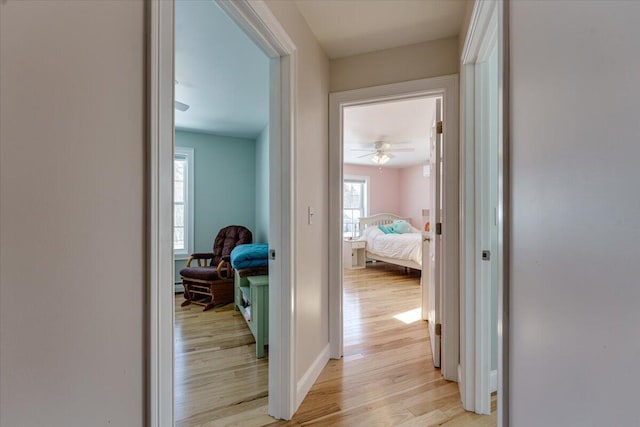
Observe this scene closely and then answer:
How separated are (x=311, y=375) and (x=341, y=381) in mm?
234

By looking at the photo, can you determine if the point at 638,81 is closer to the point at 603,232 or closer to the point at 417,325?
the point at 603,232

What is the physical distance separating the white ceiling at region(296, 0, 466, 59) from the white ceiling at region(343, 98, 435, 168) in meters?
0.68

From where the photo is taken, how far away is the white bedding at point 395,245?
5086mm

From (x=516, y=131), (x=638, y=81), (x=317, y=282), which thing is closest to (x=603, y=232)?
(x=638, y=81)

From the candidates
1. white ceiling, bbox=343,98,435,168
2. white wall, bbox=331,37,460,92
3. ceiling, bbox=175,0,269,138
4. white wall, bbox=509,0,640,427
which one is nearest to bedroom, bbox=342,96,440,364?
white ceiling, bbox=343,98,435,168

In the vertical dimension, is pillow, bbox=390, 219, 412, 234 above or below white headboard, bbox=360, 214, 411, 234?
below

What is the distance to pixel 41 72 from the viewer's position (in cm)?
55

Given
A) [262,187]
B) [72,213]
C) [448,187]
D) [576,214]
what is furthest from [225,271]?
[576,214]

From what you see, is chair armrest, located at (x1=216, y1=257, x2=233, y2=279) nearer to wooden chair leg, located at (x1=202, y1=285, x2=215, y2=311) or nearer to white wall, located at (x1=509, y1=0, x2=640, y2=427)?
wooden chair leg, located at (x1=202, y1=285, x2=215, y2=311)

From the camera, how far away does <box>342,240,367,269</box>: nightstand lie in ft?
20.1

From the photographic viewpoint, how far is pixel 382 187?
7832 millimetres

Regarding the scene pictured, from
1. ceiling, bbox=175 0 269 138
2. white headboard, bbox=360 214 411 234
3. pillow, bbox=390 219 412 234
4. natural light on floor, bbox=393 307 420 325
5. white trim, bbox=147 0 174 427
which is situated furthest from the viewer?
white headboard, bbox=360 214 411 234

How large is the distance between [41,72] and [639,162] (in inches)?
41.0

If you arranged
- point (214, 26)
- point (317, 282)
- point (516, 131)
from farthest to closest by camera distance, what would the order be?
point (317, 282)
point (214, 26)
point (516, 131)
